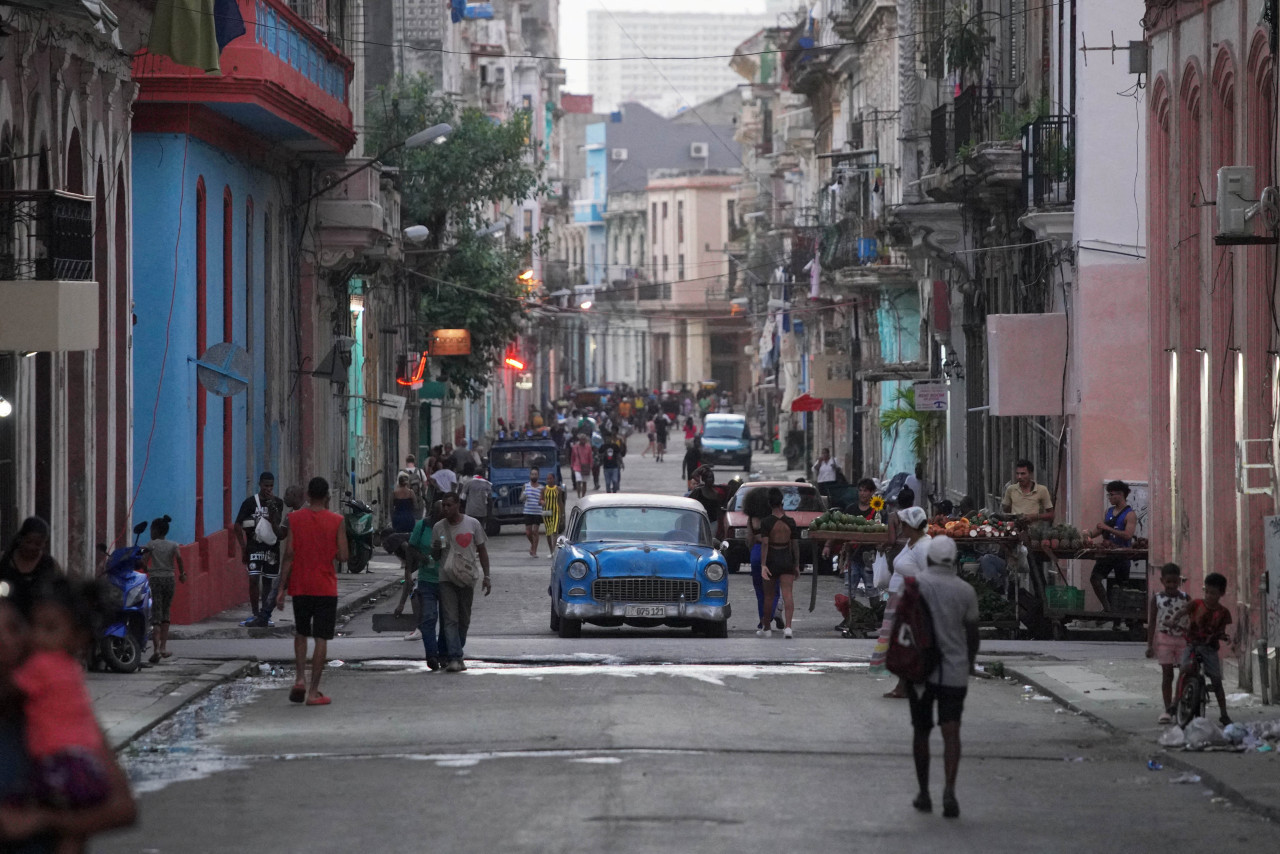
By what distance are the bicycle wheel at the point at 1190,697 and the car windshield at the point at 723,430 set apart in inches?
2130

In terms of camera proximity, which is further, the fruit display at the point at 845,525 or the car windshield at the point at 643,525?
the fruit display at the point at 845,525

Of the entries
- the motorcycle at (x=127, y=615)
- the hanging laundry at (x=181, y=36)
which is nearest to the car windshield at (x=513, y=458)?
the hanging laundry at (x=181, y=36)

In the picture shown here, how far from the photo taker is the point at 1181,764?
42.2 ft

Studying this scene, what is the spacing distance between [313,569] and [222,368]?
775 cm

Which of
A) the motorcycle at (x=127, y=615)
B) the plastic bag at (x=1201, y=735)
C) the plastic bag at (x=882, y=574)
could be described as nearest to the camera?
the plastic bag at (x=1201, y=735)

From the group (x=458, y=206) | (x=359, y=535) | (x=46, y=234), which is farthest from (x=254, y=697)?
(x=458, y=206)

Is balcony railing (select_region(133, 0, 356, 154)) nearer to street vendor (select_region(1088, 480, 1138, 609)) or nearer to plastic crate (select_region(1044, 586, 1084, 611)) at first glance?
plastic crate (select_region(1044, 586, 1084, 611))

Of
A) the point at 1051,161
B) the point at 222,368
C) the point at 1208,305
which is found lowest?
the point at 222,368

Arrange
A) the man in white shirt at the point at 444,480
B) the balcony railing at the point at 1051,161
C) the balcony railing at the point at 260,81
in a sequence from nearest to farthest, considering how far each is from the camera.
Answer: the balcony railing at the point at 260,81
the balcony railing at the point at 1051,161
the man in white shirt at the point at 444,480

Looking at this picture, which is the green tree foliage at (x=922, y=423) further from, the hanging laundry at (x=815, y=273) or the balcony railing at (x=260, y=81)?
the hanging laundry at (x=815, y=273)

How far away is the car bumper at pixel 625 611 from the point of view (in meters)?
21.3

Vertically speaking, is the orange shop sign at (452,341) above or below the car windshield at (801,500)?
above

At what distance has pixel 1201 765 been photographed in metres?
12.7

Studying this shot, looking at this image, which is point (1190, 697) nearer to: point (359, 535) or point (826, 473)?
point (359, 535)
